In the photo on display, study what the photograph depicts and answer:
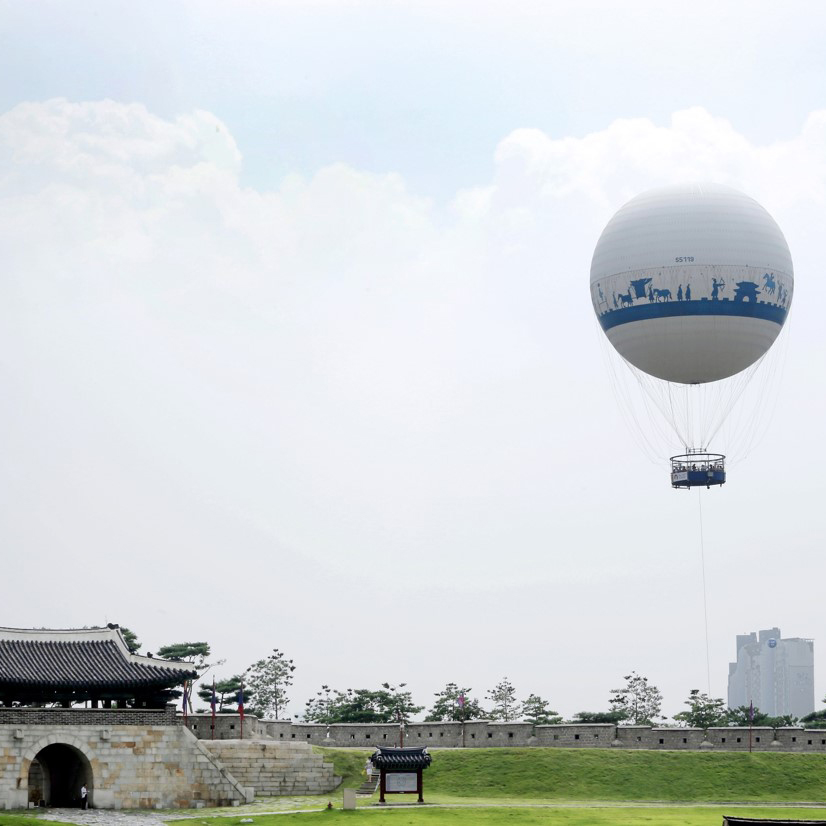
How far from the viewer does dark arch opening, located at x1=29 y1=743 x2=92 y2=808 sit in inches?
2130

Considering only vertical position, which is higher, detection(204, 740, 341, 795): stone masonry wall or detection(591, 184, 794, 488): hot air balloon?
detection(591, 184, 794, 488): hot air balloon

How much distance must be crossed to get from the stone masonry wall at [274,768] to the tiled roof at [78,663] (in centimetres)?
369

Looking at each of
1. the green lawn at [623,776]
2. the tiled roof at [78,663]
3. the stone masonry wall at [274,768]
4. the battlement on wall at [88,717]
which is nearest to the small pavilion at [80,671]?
the tiled roof at [78,663]

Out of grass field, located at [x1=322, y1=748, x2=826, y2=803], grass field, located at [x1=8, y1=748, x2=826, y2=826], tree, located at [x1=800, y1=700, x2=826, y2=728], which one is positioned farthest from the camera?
tree, located at [x1=800, y1=700, x2=826, y2=728]

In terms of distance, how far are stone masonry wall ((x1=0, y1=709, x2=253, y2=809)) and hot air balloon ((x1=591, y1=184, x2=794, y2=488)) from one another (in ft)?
81.3

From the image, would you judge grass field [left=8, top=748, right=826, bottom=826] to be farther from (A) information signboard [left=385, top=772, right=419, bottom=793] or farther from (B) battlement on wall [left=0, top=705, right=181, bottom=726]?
(B) battlement on wall [left=0, top=705, right=181, bottom=726]

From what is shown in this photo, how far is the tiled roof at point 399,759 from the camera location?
49.3 metres

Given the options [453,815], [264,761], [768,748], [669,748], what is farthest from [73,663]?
[768,748]

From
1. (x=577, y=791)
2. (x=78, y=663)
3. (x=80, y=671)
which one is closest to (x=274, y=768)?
(x=80, y=671)

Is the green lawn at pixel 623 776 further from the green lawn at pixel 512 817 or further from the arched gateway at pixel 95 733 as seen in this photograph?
the arched gateway at pixel 95 733

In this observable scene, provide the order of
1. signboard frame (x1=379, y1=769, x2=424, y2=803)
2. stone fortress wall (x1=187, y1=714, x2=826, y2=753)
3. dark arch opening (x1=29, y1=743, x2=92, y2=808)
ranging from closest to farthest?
signboard frame (x1=379, y1=769, x2=424, y2=803) < dark arch opening (x1=29, y1=743, x2=92, y2=808) < stone fortress wall (x1=187, y1=714, x2=826, y2=753)

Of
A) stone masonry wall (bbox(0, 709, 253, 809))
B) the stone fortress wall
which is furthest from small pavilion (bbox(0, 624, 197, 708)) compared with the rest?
the stone fortress wall

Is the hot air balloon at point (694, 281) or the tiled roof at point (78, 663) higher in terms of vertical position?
the hot air balloon at point (694, 281)

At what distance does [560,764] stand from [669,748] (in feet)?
22.9
